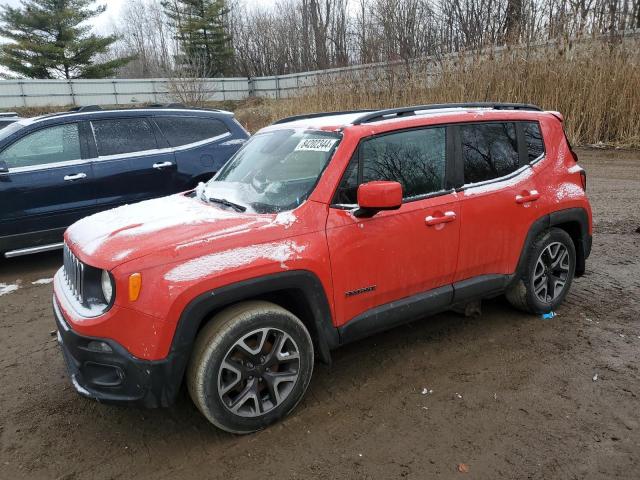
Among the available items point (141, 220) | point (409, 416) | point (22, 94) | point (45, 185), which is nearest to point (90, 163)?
point (45, 185)

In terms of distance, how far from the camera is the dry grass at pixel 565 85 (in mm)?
12031

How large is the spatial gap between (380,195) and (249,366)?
1.23m

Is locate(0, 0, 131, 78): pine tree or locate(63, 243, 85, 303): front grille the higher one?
locate(0, 0, 131, 78): pine tree

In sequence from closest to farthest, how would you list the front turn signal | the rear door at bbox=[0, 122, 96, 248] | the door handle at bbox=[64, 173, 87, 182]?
the front turn signal, the rear door at bbox=[0, 122, 96, 248], the door handle at bbox=[64, 173, 87, 182]

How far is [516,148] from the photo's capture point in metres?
3.89

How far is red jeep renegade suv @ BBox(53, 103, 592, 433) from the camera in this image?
8.35ft

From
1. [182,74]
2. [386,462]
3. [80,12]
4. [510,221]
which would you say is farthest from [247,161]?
[80,12]

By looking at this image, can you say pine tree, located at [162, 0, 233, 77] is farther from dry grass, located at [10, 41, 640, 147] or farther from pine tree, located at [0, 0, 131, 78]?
dry grass, located at [10, 41, 640, 147]

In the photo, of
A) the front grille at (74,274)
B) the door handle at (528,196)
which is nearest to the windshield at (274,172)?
the front grille at (74,274)

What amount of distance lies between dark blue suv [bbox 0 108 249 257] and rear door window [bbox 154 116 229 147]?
14 millimetres

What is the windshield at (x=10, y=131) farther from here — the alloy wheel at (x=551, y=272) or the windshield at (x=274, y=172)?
the alloy wheel at (x=551, y=272)

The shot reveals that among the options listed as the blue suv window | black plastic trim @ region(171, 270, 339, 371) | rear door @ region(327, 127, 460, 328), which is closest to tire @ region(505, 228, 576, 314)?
rear door @ region(327, 127, 460, 328)

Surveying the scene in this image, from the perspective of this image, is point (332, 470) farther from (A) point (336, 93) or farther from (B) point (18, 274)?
(A) point (336, 93)

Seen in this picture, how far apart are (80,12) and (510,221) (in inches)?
1802
